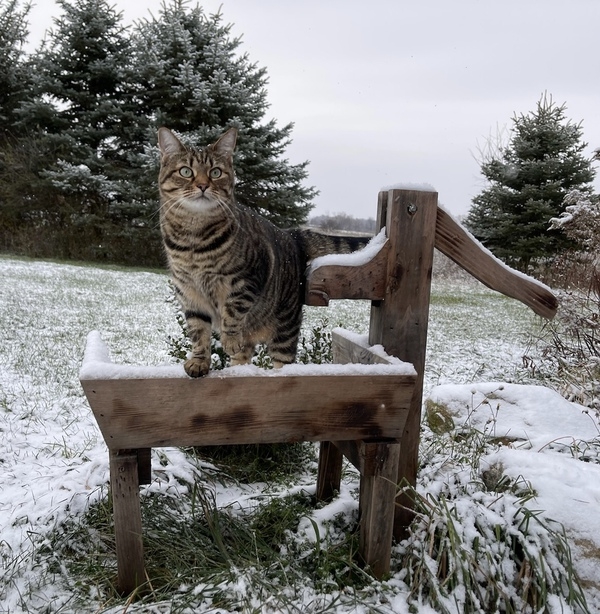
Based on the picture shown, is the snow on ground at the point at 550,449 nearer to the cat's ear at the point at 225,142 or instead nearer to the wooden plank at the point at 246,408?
the wooden plank at the point at 246,408

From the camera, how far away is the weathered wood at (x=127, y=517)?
62.7 inches

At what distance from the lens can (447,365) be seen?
5484 millimetres

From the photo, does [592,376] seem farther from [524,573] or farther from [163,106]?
[163,106]

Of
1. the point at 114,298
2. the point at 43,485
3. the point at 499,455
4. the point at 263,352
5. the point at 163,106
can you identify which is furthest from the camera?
the point at 163,106

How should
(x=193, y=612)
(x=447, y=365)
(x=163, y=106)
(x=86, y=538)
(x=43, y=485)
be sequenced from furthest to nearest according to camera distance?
1. (x=163, y=106)
2. (x=447, y=365)
3. (x=43, y=485)
4. (x=86, y=538)
5. (x=193, y=612)

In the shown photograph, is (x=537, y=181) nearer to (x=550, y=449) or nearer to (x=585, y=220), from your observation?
(x=585, y=220)

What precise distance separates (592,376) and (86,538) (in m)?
3.81

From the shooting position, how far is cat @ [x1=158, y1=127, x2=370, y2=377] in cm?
228

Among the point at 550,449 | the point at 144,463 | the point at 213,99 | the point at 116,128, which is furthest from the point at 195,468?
the point at 116,128

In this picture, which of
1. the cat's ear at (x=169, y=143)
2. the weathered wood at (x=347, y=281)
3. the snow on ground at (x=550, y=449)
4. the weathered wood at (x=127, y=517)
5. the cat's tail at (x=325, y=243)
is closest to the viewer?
the weathered wood at (x=127, y=517)

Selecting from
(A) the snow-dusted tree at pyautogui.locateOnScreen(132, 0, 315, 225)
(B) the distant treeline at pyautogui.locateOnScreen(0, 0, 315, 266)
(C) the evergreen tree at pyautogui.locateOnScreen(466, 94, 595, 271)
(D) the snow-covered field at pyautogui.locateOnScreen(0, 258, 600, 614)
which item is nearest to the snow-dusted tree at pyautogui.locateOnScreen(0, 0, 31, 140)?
(B) the distant treeline at pyautogui.locateOnScreen(0, 0, 315, 266)

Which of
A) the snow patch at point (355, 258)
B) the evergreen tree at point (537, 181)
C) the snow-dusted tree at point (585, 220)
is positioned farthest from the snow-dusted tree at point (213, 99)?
the snow patch at point (355, 258)

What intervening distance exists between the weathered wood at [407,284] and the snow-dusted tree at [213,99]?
37.2ft

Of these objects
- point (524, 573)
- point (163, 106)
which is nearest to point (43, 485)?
point (524, 573)
